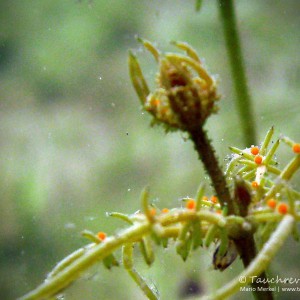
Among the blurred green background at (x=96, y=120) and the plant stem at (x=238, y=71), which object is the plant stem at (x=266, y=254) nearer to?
the plant stem at (x=238, y=71)

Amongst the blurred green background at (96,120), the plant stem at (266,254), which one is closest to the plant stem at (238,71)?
the blurred green background at (96,120)

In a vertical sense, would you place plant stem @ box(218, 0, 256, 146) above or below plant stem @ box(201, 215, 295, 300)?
above

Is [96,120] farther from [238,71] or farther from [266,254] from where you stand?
[266,254]

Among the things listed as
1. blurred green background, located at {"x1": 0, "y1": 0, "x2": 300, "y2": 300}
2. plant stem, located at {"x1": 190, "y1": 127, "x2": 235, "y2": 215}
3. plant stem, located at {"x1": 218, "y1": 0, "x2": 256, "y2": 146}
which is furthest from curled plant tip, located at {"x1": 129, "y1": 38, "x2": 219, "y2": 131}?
blurred green background, located at {"x1": 0, "y1": 0, "x2": 300, "y2": 300}

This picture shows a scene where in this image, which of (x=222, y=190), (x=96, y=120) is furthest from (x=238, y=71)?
(x=96, y=120)

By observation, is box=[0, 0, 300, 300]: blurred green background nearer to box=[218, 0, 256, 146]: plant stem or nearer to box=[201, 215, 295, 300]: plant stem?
box=[218, 0, 256, 146]: plant stem
